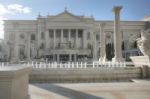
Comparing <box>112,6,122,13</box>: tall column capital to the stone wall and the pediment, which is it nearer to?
the stone wall

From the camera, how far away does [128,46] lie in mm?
90188

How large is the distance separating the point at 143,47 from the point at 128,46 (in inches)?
2986

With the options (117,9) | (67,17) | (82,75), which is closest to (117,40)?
(117,9)

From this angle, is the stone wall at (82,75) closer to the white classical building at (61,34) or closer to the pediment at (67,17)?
the white classical building at (61,34)

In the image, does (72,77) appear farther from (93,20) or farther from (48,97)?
(93,20)

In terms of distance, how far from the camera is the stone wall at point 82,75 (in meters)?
16.0

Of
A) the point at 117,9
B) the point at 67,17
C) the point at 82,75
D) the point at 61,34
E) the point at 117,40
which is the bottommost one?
the point at 82,75

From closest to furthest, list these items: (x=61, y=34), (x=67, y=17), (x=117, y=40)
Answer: (x=117, y=40)
(x=67, y=17)
(x=61, y=34)

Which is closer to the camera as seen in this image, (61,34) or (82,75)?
(82,75)

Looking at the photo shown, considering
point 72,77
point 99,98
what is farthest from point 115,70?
point 99,98

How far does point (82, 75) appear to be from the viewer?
639 inches

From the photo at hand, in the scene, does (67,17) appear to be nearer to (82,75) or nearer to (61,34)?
(61,34)

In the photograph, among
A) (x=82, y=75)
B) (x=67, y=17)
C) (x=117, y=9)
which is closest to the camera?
(x=82, y=75)

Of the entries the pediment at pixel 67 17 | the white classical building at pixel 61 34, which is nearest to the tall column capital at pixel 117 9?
the white classical building at pixel 61 34
